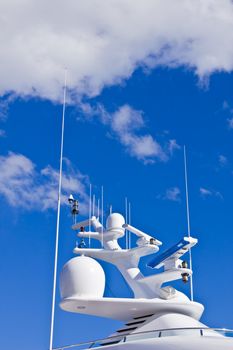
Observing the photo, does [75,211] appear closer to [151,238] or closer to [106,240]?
[106,240]

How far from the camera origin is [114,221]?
90.9 feet

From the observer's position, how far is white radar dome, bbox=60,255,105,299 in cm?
2375

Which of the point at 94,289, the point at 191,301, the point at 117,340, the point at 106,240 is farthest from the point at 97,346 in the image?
the point at 106,240

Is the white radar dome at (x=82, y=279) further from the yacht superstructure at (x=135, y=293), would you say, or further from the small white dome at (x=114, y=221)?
the small white dome at (x=114, y=221)

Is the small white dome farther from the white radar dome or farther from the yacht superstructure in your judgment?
the white radar dome

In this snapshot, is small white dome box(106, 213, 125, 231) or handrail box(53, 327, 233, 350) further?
small white dome box(106, 213, 125, 231)

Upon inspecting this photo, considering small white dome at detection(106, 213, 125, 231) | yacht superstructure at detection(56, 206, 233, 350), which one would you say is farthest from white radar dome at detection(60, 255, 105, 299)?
small white dome at detection(106, 213, 125, 231)

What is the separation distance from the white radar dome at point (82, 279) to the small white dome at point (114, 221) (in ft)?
10.5

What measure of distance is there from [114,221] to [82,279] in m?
4.55

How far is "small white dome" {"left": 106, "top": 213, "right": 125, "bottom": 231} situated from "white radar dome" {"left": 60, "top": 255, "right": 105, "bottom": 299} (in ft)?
10.5

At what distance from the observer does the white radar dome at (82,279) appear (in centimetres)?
2375

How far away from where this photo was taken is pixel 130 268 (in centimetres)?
2641

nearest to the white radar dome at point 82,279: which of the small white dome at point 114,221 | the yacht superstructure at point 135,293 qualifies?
the yacht superstructure at point 135,293

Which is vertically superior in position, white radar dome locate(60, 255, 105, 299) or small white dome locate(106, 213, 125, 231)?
small white dome locate(106, 213, 125, 231)
